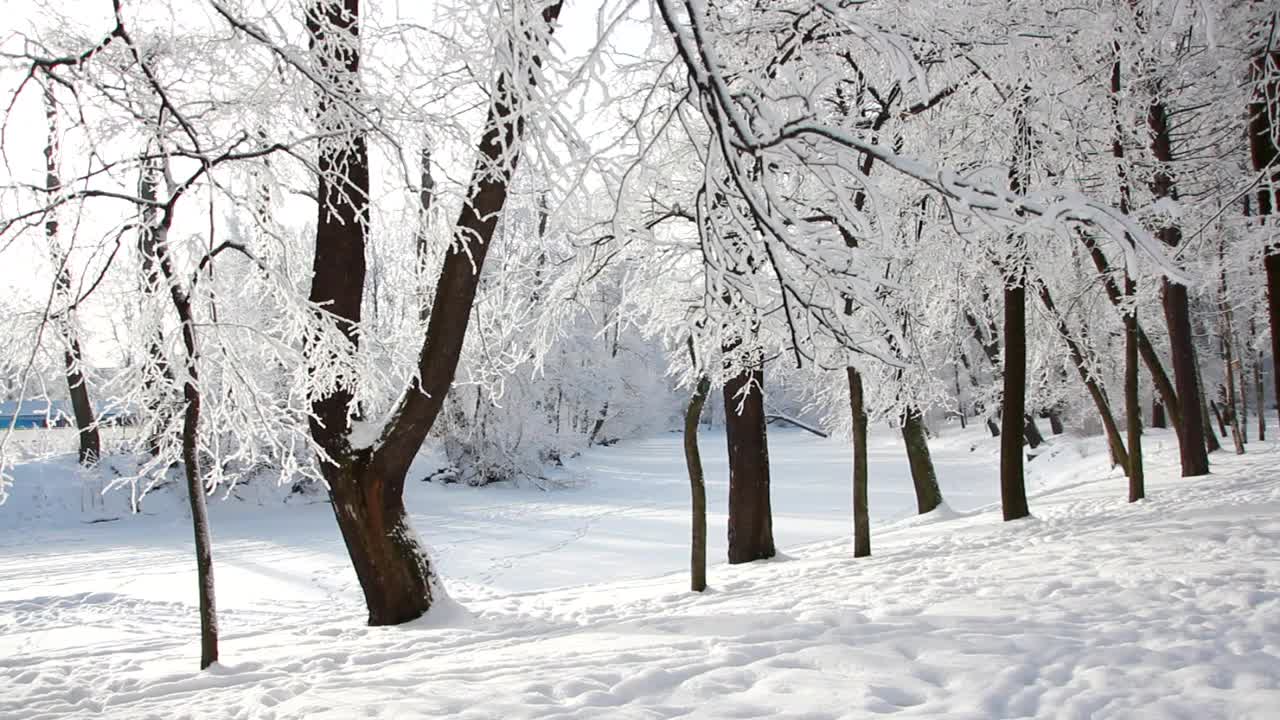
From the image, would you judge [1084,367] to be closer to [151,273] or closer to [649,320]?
[649,320]

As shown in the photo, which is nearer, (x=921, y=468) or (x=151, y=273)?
(x=151, y=273)

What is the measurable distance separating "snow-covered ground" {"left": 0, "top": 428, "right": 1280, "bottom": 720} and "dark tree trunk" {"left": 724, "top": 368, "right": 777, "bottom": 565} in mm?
416

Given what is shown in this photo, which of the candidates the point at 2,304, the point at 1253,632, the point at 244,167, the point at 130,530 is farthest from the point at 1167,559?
the point at 130,530

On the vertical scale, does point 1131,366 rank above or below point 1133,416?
above

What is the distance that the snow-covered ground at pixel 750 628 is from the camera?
346cm

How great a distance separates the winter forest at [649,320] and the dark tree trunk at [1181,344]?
64mm

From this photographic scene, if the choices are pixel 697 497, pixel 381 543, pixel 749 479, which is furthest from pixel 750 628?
pixel 749 479

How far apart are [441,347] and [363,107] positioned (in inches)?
93.4

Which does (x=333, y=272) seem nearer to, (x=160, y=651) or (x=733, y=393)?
(x=160, y=651)

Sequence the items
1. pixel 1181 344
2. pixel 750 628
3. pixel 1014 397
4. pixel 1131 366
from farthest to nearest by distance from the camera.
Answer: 1. pixel 1181 344
2. pixel 1131 366
3. pixel 1014 397
4. pixel 750 628

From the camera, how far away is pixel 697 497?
26.2 feet

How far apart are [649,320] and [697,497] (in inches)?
78.4

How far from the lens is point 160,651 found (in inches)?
257

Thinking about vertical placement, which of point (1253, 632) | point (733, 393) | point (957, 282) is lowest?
point (1253, 632)
